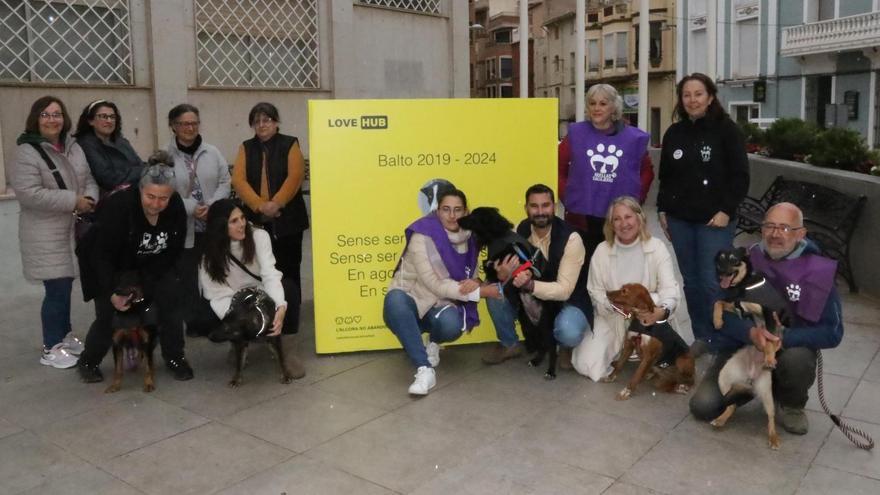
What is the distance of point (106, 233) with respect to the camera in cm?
433

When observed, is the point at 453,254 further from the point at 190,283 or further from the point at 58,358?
the point at 58,358

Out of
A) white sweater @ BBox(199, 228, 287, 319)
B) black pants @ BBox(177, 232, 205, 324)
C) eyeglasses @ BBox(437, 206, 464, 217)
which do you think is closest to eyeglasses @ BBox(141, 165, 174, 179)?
black pants @ BBox(177, 232, 205, 324)

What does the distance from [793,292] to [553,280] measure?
54.5 inches

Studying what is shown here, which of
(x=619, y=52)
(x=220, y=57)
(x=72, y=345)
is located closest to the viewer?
(x=72, y=345)

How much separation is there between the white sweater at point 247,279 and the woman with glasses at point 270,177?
2.25 ft

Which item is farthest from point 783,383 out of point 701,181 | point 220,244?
point 220,244

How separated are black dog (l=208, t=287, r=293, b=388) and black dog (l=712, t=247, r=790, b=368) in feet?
8.04

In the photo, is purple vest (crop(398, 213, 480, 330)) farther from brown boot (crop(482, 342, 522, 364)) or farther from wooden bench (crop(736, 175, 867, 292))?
wooden bench (crop(736, 175, 867, 292))

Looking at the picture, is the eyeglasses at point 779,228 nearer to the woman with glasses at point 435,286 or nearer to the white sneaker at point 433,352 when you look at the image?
the woman with glasses at point 435,286

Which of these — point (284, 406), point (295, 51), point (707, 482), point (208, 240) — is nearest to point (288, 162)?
point (208, 240)

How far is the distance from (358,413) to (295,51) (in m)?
6.66

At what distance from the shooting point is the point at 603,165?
15.5ft

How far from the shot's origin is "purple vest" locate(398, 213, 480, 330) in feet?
14.5

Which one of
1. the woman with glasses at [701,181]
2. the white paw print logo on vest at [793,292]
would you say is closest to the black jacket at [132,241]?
the woman with glasses at [701,181]
